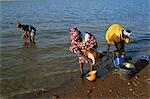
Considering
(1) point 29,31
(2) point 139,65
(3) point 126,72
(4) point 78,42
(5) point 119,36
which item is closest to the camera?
(3) point 126,72

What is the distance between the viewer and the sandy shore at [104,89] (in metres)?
7.00

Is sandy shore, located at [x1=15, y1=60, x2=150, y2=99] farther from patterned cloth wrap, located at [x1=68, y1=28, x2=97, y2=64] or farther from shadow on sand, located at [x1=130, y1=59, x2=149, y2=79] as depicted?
patterned cloth wrap, located at [x1=68, y1=28, x2=97, y2=64]

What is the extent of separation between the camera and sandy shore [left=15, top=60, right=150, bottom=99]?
7.00m

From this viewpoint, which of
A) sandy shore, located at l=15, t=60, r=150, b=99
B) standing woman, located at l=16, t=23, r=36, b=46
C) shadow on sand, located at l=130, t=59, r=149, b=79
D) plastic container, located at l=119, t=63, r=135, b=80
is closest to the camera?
sandy shore, located at l=15, t=60, r=150, b=99

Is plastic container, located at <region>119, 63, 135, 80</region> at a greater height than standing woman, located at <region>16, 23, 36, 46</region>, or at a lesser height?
lesser

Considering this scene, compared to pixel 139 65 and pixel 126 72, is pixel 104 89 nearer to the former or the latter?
pixel 126 72

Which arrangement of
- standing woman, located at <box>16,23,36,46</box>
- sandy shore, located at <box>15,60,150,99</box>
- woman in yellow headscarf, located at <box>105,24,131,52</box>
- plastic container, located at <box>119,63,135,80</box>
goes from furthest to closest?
standing woman, located at <box>16,23,36,46</box>, woman in yellow headscarf, located at <box>105,24,131,52</box>, plastic container, located at <box>119,63,135,80</box>, sandy shore, located at <box>15,60,150,99</box>

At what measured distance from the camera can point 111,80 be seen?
26.1 feet

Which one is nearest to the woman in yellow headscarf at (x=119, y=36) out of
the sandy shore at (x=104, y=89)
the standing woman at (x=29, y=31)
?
the sandy shore at (x=104, y=89)

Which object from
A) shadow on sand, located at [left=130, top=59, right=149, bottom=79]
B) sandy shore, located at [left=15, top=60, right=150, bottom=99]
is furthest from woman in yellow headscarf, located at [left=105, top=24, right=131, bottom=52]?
sandy shore, located at [left=15, top=60, right=150, bottom=99]

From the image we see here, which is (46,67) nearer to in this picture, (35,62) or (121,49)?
(35,62)

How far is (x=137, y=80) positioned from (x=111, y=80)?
0.73m

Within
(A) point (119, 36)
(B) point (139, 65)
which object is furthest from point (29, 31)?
(B) point (139, 65)

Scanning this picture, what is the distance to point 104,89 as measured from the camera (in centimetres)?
736
